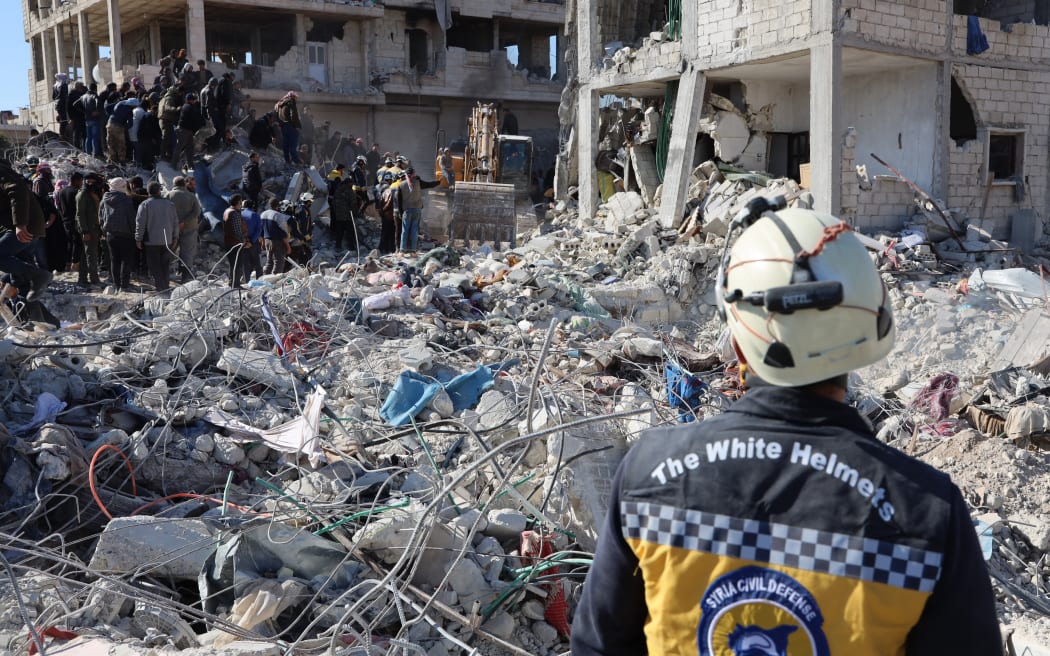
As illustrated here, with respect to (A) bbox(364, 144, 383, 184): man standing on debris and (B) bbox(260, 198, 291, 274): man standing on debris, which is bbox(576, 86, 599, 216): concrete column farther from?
(B) bbox(260, 198, 291, 274): man standing on debris

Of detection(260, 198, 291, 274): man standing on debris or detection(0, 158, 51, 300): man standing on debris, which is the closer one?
detection(0, 158, 51, 300): man standing on debris

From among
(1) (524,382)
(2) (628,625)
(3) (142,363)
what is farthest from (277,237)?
(2) (628,625)

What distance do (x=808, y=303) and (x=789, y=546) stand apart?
399 mm

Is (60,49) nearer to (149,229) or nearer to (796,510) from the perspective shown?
(149,229)

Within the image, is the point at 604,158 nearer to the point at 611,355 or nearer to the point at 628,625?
the point at 611,355

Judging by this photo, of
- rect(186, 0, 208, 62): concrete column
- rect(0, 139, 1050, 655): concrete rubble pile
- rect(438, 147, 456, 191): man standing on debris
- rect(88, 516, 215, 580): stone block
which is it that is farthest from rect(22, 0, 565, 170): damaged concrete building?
rect(88, 516, 215, 580): stone block

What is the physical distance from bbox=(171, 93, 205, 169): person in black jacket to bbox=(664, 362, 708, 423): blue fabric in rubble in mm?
11265

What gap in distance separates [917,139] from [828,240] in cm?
1298

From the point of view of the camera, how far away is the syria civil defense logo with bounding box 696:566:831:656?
4.75ft

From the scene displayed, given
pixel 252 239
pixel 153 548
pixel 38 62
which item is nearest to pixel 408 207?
pixel 252 239

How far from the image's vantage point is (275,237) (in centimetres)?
1123

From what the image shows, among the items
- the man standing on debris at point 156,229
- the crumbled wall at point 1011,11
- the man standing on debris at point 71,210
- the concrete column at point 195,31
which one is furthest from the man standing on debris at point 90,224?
the crumbled wall at point 1011,11

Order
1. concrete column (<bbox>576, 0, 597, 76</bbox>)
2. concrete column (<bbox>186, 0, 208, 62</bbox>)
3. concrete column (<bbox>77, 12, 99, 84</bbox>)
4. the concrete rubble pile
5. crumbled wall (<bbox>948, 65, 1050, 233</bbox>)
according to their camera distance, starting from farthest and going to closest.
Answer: concrete column (<bbox>77, 12, 99, 84</bbox>) → concrete column (<bbox>186, 0, 208, 62</bbox>) → concrete column (<bbox>576, 0, 597, 76</bbox>) → crumbled wall (<bbox>948, 65, 1050, 233</bbox>) → the concrete rubble pile

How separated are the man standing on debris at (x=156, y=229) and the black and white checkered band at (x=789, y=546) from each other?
389 inches
